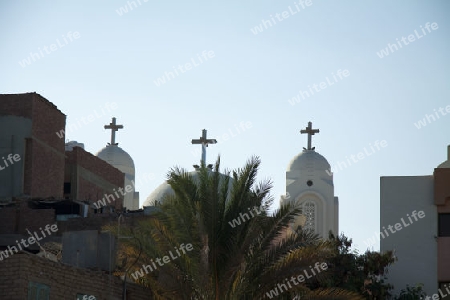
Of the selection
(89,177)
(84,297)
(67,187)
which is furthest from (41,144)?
(84,297)

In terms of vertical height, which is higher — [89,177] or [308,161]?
[308,161]

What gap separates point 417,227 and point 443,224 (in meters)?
0.78

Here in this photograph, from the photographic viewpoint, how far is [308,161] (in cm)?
5694

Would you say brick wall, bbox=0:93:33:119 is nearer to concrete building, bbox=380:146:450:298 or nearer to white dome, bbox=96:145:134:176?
concrete building, bbox=380:146:450:298

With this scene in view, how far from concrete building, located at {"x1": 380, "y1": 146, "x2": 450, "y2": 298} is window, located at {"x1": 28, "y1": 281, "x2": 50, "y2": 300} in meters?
13.0

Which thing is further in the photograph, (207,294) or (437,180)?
(437,180)

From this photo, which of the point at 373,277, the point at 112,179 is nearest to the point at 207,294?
the point at 373,277

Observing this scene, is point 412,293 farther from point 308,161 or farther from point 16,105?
point 308,161

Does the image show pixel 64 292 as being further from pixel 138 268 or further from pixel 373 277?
pixel 373 277

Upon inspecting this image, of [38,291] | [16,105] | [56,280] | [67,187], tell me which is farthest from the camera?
[67,187]

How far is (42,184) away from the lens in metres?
40.7

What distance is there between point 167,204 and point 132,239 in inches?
42.7

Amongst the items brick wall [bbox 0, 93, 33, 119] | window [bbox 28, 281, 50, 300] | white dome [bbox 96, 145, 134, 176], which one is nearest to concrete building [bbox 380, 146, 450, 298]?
window [bbox 28, 281, 50, 300]

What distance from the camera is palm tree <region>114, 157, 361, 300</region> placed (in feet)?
73.2
